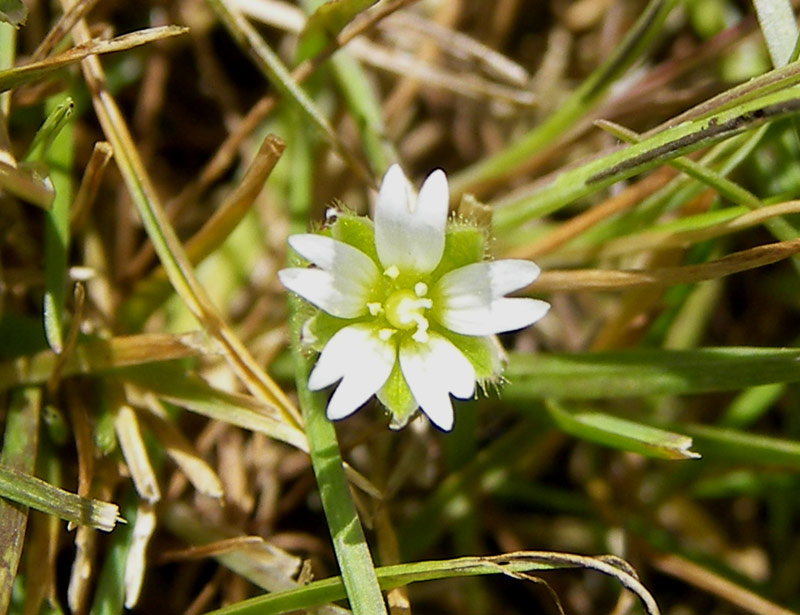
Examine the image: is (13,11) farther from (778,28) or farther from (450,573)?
(778,28)

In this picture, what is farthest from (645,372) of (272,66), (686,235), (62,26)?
(62,26)

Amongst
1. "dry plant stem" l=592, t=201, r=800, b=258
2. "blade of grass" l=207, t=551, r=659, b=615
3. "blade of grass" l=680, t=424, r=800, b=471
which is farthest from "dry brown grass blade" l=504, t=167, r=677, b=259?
"blade of grass" l=207, t=551, r=659, b=615

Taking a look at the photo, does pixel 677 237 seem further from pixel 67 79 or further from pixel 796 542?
pixel 67 79

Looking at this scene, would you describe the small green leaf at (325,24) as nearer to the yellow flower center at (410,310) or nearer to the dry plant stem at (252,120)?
the dry plant stem at (252,120)

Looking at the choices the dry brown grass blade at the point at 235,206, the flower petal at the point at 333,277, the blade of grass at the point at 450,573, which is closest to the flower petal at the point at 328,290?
the flower petal at the point at 333,277

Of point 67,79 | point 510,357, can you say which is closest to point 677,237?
point 510,357

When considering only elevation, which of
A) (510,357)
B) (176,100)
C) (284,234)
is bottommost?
(510,357)

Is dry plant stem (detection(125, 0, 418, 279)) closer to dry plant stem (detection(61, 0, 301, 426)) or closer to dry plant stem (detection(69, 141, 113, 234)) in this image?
dry plant stem (detection(69, 141, 113, 234))
